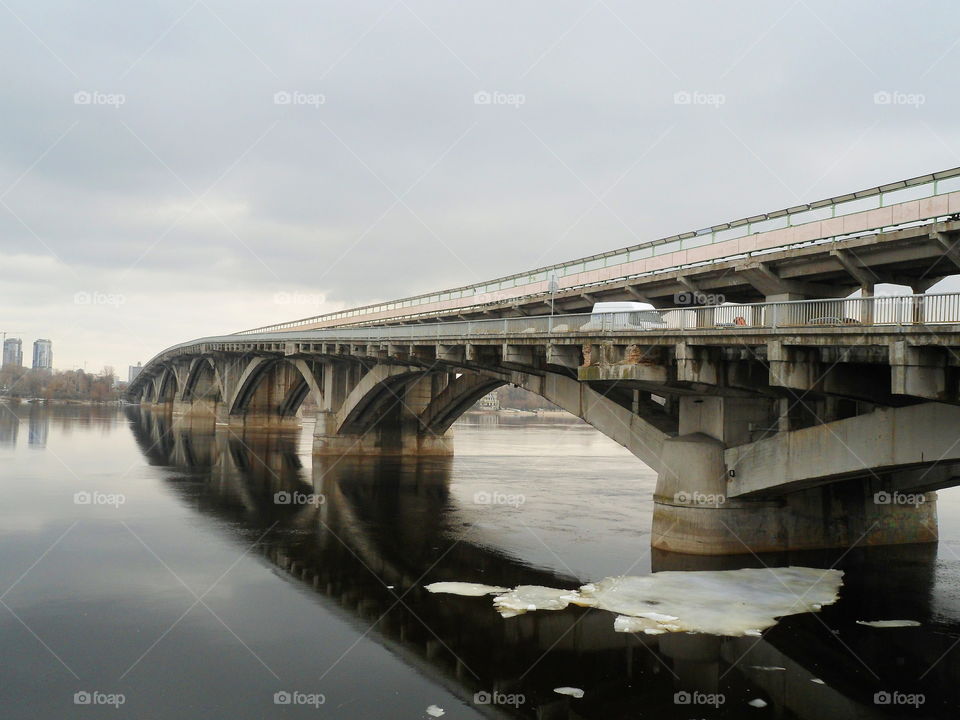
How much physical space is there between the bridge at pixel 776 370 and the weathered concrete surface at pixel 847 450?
1.4 inches

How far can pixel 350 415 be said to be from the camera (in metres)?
57.1

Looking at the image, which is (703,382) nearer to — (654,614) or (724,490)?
(724,490)

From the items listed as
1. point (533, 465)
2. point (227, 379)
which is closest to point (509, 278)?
point (533, 465)

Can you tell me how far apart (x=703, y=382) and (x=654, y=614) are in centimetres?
662
